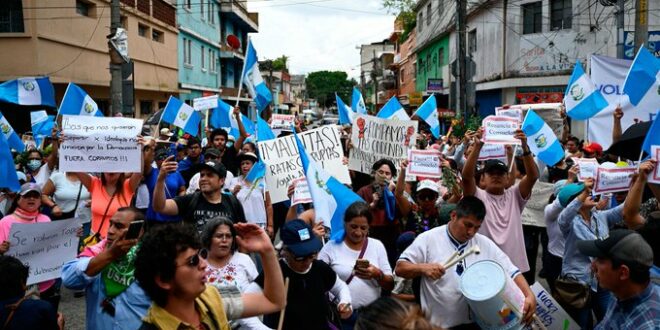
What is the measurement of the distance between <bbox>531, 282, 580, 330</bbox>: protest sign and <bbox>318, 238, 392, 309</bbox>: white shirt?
3.46ft

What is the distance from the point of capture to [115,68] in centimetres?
1312

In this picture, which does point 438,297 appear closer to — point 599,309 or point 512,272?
point 512,272

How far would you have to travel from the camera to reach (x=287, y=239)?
4008 millimetres

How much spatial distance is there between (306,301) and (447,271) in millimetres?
920

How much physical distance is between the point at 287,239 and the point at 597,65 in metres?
6.59

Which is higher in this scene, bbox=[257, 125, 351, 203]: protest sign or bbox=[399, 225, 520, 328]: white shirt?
bbox=[257, 125, 351, 203]: protest sign

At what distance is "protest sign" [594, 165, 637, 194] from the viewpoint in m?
5.05

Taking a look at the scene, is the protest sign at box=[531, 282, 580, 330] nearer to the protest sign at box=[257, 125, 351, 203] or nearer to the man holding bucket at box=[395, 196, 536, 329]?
the man holding bucket at box=[395, 196, 536, 329]

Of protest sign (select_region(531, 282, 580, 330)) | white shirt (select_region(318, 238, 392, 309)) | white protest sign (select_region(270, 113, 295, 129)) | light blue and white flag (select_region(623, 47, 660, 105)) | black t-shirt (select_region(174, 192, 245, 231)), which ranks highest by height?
light blue and white flag (select_region(623, 47, 660, 105))

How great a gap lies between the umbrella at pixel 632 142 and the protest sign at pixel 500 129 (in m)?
0.89

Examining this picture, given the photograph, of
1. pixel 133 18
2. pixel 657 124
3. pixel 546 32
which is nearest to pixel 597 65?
pixel 657 124

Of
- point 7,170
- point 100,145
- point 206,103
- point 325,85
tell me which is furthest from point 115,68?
point 325,85

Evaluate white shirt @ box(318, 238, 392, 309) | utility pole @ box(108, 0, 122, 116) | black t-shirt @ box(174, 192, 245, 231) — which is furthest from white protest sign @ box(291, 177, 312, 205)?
utility pole @ box(108, 0, 122, 116)

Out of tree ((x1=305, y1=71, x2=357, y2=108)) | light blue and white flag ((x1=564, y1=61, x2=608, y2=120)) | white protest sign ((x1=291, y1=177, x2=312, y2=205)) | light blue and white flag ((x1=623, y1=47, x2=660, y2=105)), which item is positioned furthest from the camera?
tree ((x1=305, y1=71, x2=357, y2=108))
